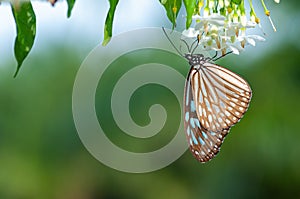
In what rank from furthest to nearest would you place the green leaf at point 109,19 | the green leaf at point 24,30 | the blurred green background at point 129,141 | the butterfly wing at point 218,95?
1. the blurred green background at point 129,141
2. the butterfly wing at point 218,95
3. the green leaf at point 109,19
4. the green leaf at point 24,30

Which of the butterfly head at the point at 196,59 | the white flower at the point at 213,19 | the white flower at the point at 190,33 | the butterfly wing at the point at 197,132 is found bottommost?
the butterfly wing at the point at 197,132

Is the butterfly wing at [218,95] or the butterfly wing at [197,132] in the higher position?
the butterfly wing at [218,95]

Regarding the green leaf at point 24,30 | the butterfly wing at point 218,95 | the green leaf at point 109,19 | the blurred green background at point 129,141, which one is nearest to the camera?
the green leaf at point 24,30

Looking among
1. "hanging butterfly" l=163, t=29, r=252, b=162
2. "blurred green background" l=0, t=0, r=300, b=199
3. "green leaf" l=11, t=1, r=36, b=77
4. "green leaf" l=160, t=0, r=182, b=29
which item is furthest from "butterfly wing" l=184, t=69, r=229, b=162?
"blurred green background" l=0, t=0, r=300, b=199

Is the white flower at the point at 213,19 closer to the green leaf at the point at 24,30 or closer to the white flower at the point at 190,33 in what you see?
the white flower at the point at 190,33

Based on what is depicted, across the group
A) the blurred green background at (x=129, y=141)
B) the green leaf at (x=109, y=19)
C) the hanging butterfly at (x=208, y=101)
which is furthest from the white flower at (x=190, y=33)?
the blurred green background at (x=129, y=141)

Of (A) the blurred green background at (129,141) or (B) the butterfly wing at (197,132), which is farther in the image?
(A) the blurred green background at (129,141)

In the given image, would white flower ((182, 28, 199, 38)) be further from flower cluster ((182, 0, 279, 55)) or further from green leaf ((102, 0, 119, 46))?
green leaf ((102, 0, 119, 46))

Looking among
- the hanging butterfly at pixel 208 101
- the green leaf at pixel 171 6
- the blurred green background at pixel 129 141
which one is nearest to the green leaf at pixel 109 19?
the green leaf at pixel 171 6
